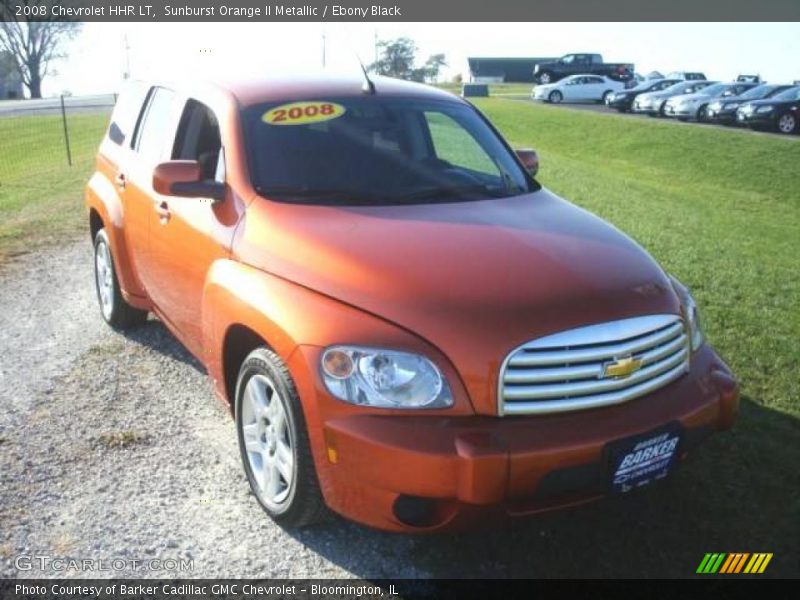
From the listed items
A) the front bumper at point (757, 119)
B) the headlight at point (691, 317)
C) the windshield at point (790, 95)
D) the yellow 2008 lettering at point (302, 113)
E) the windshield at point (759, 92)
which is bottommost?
the front bumper at point (757, 119)

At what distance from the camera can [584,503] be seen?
2.83m

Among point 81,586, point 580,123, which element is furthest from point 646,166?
point 81,586

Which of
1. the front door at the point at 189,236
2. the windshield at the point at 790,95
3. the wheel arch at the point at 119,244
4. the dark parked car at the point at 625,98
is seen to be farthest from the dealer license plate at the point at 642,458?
the dark parked car at the point at 625,98

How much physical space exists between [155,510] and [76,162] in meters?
15.3

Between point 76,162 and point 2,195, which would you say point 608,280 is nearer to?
point 2,195

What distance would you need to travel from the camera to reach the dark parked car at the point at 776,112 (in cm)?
2222

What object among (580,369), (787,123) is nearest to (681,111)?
(787,123)

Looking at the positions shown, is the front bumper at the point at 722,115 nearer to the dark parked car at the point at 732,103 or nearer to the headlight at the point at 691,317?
the dark parked car at the point at 732,103

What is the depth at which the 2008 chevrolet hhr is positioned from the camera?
2.68 metres

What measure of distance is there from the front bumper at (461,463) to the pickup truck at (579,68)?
4608 cm

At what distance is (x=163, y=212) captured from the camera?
4.20 m

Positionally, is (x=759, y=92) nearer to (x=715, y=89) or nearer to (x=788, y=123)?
(x=715, y=89)

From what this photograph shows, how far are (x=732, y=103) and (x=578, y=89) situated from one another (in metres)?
15.6

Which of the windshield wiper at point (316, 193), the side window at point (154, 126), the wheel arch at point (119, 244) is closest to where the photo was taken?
the windshield wiper at point (316, 193)
